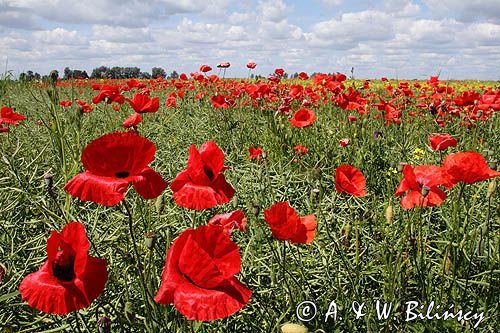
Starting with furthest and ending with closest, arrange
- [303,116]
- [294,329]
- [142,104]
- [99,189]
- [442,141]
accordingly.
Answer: [303,116] → [142,104] → [442,141] → [99,189] → [294,329]

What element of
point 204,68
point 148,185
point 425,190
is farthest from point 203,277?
point 204,68

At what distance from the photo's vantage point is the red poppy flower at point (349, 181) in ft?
5.08

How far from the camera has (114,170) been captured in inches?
43.1

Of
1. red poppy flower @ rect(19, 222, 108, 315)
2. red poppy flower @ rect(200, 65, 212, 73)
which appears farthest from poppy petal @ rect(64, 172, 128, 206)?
red poppy flower @ rect(200, 65, 212, 73)

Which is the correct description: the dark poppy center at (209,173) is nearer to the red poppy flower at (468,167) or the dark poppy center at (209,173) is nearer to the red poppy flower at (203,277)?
the red poppy flower at (203,277)

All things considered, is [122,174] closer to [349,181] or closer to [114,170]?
[114,170]

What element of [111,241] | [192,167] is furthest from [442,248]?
[111,241]

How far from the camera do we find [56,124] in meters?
1.99

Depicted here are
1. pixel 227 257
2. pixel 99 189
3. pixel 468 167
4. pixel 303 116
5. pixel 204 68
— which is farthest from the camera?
pixel 204 68

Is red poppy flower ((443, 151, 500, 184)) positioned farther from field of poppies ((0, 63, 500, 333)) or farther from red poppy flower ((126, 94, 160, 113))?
red poppy flower ((126, 94, 160, 113))

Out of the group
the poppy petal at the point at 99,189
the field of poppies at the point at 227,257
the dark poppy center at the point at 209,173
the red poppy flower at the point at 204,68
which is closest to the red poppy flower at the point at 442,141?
the field of poppies at the point at 227,257

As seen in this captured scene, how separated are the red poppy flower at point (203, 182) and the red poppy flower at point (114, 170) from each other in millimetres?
80

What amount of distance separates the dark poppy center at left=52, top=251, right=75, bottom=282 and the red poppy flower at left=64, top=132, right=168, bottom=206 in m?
0.15

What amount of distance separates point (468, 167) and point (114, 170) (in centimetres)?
113
